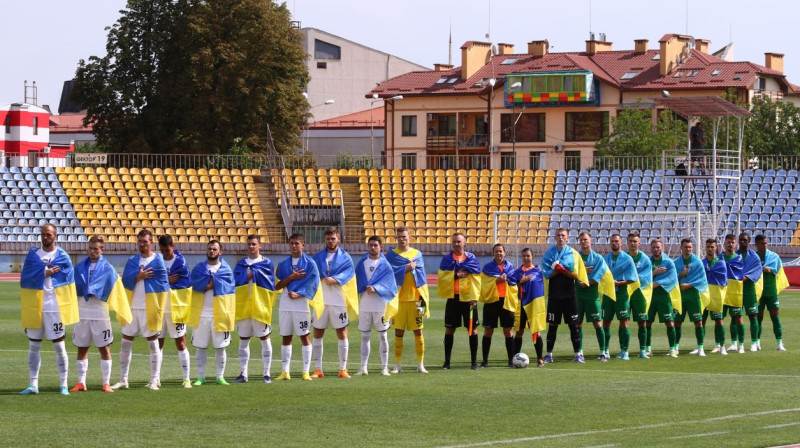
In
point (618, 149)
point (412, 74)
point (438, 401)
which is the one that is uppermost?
point (412, 74)

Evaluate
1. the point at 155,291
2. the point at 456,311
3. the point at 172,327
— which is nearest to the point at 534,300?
the point at 456,311

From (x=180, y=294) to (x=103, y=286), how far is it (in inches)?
42.9

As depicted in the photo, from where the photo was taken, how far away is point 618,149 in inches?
2660

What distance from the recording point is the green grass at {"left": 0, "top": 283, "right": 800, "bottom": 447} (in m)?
11.8

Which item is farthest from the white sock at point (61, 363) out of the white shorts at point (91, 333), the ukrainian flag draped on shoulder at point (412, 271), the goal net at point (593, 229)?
the goal net at point (593, 229)

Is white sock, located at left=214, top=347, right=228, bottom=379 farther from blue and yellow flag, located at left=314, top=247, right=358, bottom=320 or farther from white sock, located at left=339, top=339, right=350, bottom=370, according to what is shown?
blue and yellow flag, located at left=314, top=247, right=358, bottom=320

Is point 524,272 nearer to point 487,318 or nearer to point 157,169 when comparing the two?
point 487,318

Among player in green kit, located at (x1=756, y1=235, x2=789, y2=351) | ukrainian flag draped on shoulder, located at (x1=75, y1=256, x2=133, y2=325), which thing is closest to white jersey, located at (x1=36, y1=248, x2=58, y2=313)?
ukrainian flag draped on shoulder, located at (x1=75, y1=256, x2=133, y2=325)

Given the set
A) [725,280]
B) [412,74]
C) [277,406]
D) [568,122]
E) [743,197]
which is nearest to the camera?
[277,406]

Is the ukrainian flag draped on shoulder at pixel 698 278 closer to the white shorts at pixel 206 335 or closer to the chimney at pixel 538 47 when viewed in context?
the white shorts at pixel 206 335

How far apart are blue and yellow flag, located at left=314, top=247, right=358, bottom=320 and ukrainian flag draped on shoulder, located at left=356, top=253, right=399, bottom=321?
0.11m

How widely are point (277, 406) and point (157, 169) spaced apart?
38.8 metres

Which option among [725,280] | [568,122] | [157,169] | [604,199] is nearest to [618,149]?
[568,122]

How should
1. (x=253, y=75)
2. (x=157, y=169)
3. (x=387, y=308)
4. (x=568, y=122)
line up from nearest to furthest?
(x=387, y=308) < (x=157, y=169) < (x=253, y=75) < (x=568, y=122)
